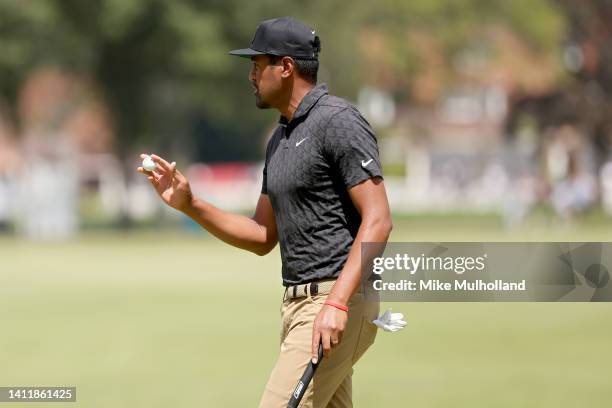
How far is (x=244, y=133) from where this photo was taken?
8412 cm

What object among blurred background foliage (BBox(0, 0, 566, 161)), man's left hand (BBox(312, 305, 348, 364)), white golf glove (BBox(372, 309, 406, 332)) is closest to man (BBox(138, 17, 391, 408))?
man's left hand (BBox(312, 305, 348, 364))

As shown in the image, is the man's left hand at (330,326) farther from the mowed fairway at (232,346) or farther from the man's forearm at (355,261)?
the mowed fairway at (232,346)

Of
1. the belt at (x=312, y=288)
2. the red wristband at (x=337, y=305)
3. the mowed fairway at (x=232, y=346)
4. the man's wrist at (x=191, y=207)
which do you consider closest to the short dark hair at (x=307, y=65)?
the man's wrist at (x=191, y=207)

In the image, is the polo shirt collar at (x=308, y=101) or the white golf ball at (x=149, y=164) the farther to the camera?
the white golf ball at (x=149, y=164)

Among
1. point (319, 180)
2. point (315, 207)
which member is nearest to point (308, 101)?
point (319, 180)

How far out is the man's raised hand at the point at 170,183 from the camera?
6723 mm

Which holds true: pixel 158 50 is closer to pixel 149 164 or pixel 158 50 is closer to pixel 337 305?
pixel 149 164

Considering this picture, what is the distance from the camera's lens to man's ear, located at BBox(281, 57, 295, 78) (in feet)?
21.4

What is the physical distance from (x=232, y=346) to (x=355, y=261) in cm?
981

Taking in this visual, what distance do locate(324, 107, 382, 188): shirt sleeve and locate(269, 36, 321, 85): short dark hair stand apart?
13.7 inches

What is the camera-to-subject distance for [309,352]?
20.7 feet

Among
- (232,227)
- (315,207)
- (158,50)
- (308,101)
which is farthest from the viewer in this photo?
(158,50)

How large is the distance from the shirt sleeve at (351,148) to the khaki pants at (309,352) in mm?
572

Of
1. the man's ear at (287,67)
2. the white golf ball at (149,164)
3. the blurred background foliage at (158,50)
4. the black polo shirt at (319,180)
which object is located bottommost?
the black polo shirt at (319,180)
